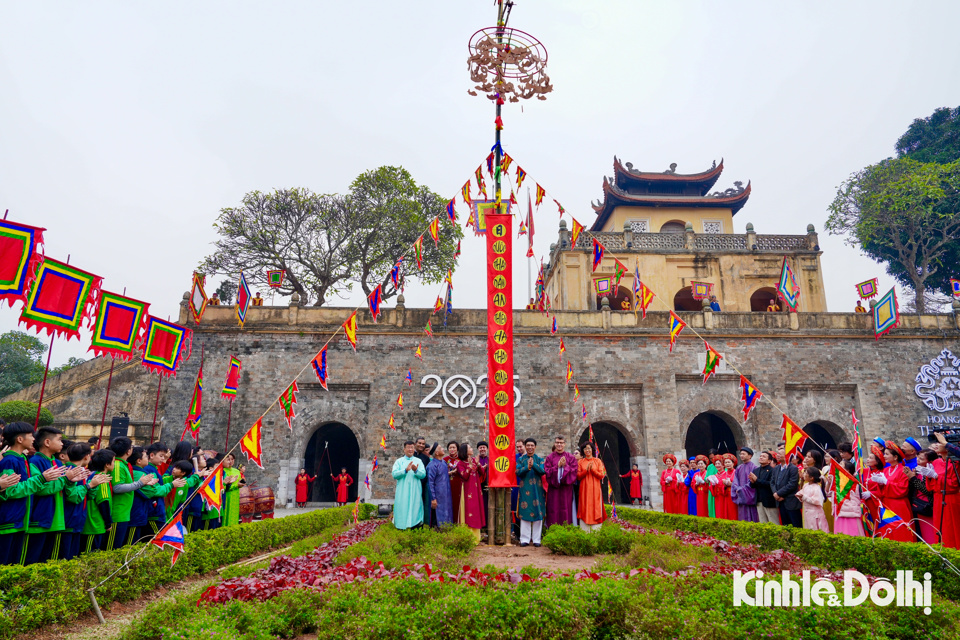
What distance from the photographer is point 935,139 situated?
28703 mm

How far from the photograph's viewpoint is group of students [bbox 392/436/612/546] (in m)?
9.09

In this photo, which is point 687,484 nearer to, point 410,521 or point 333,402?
point 410,521

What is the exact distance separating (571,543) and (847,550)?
315 centimetres

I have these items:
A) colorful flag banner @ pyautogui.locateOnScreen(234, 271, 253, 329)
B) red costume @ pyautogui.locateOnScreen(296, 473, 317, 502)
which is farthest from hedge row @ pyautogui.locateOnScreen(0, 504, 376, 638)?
colorful flag banner @ pyautogui.locateOnScreen(234, 271, 253, 329)

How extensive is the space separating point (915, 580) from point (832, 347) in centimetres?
1589

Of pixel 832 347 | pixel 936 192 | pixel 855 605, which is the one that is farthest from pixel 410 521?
pixel 936 192

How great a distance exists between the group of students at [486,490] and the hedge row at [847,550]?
1923 millimetres

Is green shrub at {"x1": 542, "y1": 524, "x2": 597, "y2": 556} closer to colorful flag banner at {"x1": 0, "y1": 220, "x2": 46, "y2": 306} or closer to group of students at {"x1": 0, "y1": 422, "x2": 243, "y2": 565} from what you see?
group of students at {"x1": 0, "y1": 422, "x2": 243, "y2": 565}

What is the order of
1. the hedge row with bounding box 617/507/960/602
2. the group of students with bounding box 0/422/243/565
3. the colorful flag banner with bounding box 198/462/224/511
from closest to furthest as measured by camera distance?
1. the group of students with bounding box 0/422/243/565
2. the hedge row with bounding box 617/507/960/602
3. the colorful flag banner with bounding box 198/462/224/511

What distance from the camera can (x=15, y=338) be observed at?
3372cm

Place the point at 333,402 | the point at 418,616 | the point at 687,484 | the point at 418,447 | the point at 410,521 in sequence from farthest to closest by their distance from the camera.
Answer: the point at 333,402 → the point at 687,484 → the point at 418,447 → the point at 410,521 → the point at 418,616

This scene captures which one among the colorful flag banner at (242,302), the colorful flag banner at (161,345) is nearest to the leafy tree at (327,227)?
the colorful flag banner at (242,302)

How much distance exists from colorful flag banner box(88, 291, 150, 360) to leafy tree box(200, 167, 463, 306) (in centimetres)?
1397

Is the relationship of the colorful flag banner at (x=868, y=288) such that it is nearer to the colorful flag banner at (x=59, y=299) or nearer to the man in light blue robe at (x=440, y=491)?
the man in light blue robe at (x=440, y=491)
